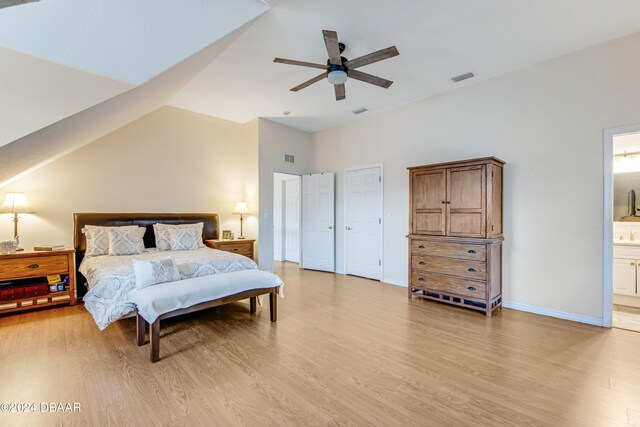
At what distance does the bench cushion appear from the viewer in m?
2.46

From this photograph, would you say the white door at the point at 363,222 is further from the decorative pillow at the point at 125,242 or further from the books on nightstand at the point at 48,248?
the books on nightstand at the point at 48,248

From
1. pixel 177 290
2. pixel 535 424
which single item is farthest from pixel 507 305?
pixel 177 290

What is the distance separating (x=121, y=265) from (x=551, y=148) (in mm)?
5260

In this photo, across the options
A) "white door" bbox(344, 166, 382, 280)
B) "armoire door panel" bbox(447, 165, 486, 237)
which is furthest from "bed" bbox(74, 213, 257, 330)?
"armoire door panel" bbox(447, 165, 486, 237)

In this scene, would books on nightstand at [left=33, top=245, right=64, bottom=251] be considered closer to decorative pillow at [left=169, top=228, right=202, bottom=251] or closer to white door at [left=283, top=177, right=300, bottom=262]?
decorative pillow at [left=169, top=228, right=202, bottom=251]

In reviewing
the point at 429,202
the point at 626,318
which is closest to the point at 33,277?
the point at 429,202

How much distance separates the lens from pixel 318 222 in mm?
6238

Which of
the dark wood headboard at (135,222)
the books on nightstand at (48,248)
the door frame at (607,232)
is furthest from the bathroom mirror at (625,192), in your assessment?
the books on nightstand at (48,248)

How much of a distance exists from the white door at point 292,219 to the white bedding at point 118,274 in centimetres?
340

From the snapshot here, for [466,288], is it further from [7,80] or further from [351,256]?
[7,80]

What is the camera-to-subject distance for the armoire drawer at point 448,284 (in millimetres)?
3576

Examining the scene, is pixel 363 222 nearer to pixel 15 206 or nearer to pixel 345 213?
pixel 345 213

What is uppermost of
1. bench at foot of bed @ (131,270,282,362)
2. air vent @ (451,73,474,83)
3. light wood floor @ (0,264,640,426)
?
air vent @ (451,73,474,83)

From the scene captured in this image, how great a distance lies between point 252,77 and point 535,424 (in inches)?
171
